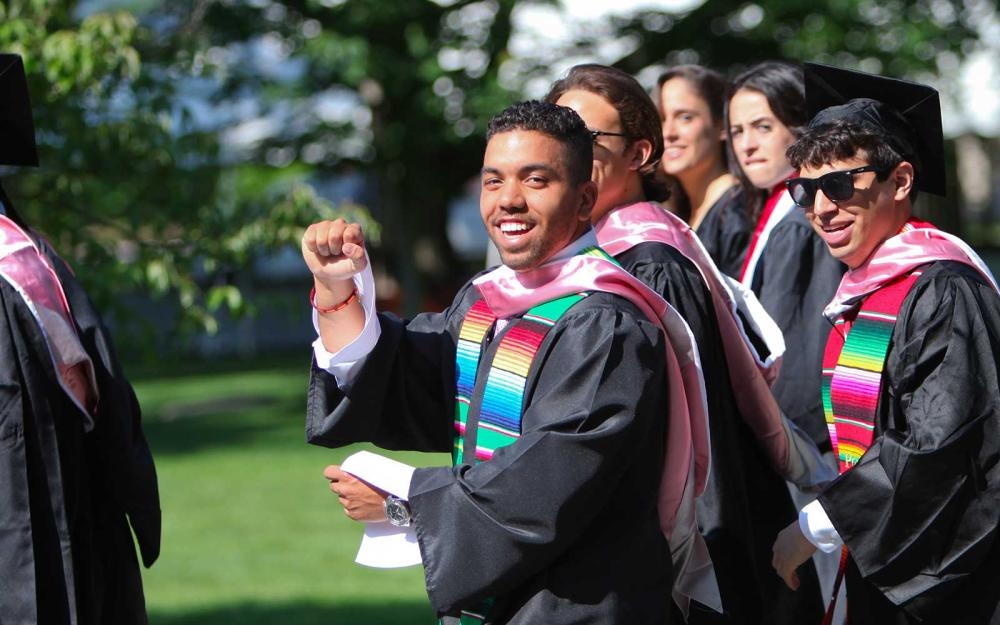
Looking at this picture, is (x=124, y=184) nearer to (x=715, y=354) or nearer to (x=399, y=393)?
(x=399, y=393)

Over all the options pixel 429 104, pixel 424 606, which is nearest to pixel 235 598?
pixel 424 606

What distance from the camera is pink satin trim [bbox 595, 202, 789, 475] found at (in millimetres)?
3434

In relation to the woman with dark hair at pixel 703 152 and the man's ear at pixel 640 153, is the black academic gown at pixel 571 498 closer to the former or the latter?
the man's ear at pixel 640 153

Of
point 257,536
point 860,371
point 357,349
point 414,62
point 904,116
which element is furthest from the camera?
point 414,62

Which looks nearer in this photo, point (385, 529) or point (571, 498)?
point (571, 498)

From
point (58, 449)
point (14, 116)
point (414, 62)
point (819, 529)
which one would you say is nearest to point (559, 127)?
point (819, 529)

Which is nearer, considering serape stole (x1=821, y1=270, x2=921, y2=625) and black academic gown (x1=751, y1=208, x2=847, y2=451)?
serape stole (x1=821, y1=270, x2=921, y2=625)

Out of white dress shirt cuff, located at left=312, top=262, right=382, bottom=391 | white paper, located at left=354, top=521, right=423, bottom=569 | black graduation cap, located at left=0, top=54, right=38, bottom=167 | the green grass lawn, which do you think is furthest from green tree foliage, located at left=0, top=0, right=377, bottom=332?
white paper, located at left=354, top=521, right=423, bottom=569

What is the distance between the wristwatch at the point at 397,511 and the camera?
277cm

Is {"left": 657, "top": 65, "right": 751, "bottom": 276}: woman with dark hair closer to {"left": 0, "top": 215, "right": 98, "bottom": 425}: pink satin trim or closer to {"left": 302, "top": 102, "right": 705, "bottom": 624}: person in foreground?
{"left": 302, "top": 102, "right": 705, "bottom": 624}: person in foreground

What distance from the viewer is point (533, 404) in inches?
108

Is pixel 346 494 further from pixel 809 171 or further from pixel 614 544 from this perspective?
pixel 809 171

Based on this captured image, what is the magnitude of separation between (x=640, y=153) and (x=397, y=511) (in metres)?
1.38

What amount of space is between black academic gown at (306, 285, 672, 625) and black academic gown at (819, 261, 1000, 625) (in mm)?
533
